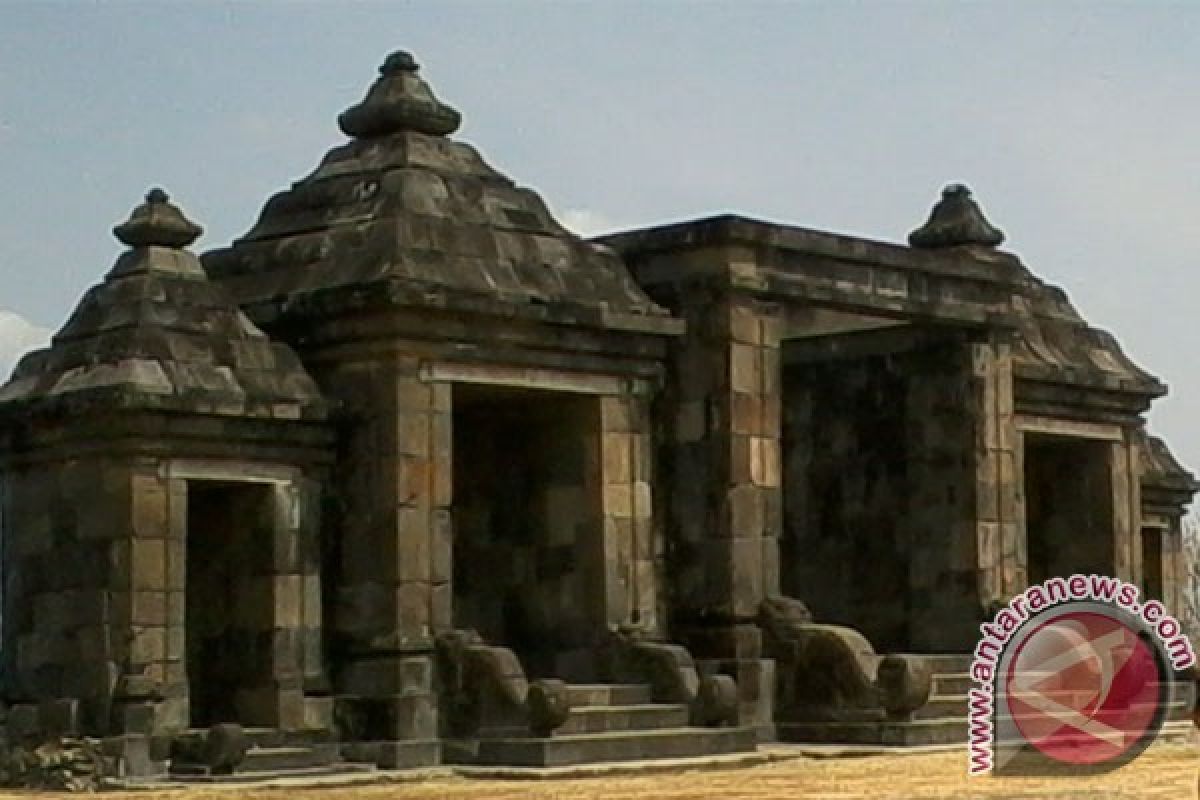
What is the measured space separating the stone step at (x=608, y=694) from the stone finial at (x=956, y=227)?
9.69 metres

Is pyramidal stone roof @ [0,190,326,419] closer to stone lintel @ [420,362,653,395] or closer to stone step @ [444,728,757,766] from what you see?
stone lintel @ [420,362,653,395]

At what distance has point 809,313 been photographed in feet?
87.7

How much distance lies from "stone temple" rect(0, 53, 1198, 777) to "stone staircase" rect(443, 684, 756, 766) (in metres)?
0.04

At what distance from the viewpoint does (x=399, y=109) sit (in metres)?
24.8

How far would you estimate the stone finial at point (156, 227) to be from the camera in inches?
913

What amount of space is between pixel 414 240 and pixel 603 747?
4845mm

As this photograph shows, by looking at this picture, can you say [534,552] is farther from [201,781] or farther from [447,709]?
[201,781]

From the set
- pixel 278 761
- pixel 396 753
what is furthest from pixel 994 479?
pixel 278 761

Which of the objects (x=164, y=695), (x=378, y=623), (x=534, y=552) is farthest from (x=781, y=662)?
(x=164, y=695)

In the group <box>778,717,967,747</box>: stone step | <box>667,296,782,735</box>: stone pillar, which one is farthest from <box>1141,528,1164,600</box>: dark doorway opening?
<box>667,296,782,735</box>: stone pillar

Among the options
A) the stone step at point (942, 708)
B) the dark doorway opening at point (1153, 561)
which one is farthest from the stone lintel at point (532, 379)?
the dark doorway opening at point (1153, 561)

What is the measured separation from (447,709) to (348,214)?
477 cm

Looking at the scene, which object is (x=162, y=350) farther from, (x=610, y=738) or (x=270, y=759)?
(x=610, y=738)

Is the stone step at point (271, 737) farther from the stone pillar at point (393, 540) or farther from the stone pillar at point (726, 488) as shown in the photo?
the stone pillar at point (726, 488)
